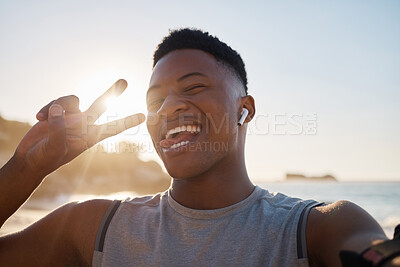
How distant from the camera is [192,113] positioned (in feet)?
8.84

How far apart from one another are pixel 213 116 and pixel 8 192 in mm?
1634

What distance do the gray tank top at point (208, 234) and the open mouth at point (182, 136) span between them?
443 mm

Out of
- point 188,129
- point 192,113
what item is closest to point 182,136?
point 188,129

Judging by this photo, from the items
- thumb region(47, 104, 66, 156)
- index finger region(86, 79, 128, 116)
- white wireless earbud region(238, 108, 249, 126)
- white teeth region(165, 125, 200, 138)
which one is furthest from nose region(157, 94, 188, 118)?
thumb region(47, 104, 66, 156)

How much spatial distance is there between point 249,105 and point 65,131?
1.68m

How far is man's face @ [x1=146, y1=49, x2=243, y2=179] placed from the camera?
259 cm

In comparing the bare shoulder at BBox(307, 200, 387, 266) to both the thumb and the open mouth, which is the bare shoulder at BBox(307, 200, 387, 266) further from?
the thumb

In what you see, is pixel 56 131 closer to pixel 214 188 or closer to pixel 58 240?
pixel 58 240

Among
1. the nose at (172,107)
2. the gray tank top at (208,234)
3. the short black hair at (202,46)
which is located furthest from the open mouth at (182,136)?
the short black hair at (202,46)

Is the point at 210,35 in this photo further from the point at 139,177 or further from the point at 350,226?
the point at 139,177

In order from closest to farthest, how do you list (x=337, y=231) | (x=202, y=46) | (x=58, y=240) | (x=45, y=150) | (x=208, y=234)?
(x=337, y=231) < (x=208, y=234) < (x=45, y=150) < (x=58, y=240) < (x=202, y=46)

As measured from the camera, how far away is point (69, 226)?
260cm

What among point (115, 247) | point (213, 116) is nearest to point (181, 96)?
point (213, 116)

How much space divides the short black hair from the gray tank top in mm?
1342
